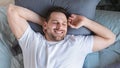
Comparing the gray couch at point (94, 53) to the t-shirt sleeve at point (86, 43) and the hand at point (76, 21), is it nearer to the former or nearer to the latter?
the t-shirt sleeve at point (86, 43)

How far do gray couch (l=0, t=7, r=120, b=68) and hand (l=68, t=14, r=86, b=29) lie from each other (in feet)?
0.82

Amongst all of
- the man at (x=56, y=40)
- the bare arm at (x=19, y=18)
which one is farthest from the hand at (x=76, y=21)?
the bare arm at (x=19, y=18)

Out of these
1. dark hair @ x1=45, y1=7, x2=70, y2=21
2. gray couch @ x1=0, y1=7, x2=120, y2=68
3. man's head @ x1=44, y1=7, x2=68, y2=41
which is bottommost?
gray couch @ x1=0, y1=7, x2=120, y2=68

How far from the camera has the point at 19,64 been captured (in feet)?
5.52

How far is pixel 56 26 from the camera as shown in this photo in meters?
1.55

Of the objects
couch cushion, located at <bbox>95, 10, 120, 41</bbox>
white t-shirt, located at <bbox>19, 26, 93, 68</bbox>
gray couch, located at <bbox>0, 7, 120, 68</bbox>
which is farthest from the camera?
couch cushion, located at <bbox>95, 10, 120, 41</bbox>

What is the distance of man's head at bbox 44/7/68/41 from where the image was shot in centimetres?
154

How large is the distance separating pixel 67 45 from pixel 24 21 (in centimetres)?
35

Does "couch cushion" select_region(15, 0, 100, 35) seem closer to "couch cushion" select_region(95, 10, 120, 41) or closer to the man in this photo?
the man

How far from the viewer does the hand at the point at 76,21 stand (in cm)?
156

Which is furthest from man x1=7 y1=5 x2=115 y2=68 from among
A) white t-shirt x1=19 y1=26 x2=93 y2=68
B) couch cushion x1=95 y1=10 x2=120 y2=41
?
couch cushion x1=95 y1=10 x2=120 y2=41

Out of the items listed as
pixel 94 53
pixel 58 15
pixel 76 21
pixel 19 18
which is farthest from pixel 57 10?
pixel 94 53

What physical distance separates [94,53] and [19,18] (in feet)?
1.98

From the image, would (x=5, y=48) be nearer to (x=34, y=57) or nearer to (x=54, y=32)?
(x=34, y=57)
